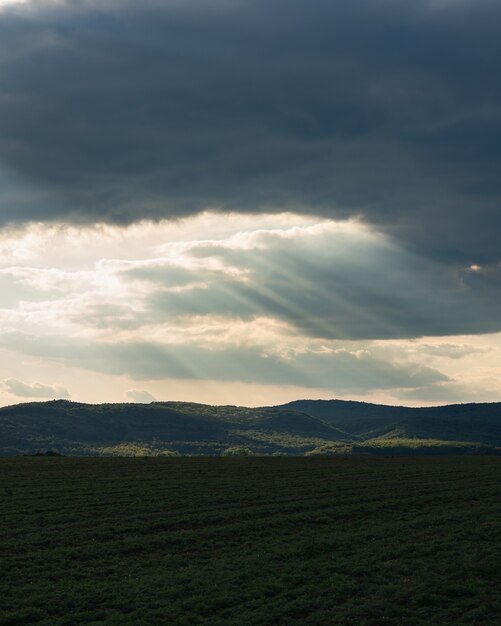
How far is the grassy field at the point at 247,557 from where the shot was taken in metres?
24.8

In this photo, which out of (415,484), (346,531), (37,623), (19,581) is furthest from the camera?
(415,484)

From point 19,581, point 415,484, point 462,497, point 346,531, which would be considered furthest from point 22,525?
point 415,484

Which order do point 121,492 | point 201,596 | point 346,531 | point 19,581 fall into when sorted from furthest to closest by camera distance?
1. point 121,492
2. point 346,531
3. point 19,581
4. point 201,596

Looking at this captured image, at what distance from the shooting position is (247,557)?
3353 centimetres

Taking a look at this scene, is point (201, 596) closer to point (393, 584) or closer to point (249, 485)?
point (393, 584)

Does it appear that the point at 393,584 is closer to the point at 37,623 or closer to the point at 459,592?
the point at 459,592

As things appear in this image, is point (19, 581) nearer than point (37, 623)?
No

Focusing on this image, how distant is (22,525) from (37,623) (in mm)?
20472

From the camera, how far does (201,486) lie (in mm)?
68500

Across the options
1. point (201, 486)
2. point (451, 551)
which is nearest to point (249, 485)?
point (201, 486)

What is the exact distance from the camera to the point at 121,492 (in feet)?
203

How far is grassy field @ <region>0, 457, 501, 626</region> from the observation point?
2483 centimetres

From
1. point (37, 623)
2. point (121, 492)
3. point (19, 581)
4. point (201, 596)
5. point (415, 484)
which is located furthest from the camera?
point (415, 484)

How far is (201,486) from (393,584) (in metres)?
41.6
